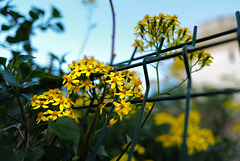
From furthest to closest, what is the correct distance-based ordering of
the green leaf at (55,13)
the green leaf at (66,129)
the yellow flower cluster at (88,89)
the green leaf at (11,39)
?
the green leaf at (55,13)
the green leaf at (11,39)
the yellow flower cluster at (88,89)
the green leaf at (66,129)

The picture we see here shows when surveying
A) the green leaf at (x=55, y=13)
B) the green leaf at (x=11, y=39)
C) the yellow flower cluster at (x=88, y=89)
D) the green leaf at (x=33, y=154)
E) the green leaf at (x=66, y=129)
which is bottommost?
the green leaf at (x=33, y=154)

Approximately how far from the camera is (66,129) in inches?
18.2

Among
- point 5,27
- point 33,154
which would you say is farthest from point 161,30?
point 5,27

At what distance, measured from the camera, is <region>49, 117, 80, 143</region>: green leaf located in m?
0.44

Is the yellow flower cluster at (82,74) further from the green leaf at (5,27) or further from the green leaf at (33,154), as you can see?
the green leaf at (5,27)

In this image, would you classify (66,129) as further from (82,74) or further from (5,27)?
(5,27)

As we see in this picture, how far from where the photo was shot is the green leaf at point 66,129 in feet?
1.44

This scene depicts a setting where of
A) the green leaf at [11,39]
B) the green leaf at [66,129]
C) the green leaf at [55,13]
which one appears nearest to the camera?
the green leaf at [66,129]

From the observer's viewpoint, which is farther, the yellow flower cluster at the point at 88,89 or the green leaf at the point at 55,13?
the green leaf at the point at 55,13

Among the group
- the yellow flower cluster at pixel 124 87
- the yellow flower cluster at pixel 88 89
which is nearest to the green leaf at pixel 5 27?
the yellow flower cluster at pixel 88 89

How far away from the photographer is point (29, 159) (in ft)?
1.60

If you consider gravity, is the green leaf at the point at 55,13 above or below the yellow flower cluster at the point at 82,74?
above

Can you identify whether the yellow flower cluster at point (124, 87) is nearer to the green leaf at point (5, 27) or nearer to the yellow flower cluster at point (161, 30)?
the yellow flower cluster at point (161, 30)

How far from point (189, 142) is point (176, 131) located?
55 centimetres
